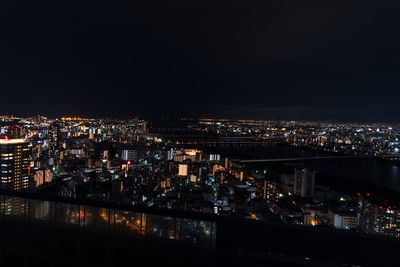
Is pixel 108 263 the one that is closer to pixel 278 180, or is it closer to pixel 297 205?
pixel 297 205

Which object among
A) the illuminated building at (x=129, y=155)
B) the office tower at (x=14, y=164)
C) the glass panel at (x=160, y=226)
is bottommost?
the illuminated building at (x=129, y=155)

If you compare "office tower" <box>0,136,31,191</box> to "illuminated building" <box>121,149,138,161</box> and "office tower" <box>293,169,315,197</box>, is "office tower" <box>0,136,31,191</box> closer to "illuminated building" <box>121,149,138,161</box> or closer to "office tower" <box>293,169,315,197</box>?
"illuminated building" <box>121,149,138,161</box>

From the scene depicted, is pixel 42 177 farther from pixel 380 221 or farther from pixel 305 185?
pixel 380 221

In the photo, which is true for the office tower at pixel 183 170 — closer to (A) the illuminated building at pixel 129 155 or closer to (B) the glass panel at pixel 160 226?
(A) the illuminated building at pixel 129 155

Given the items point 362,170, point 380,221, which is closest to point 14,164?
point 380,221

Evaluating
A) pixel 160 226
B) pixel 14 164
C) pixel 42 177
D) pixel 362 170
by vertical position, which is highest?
pixel 160 226

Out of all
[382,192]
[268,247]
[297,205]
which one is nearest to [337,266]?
[268,247]

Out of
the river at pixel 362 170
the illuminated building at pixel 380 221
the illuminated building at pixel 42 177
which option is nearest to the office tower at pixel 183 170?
the illuminated building at pixel 42 177

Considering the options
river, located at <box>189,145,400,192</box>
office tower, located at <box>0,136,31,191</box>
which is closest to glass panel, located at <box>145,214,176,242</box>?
office tower, located at <box>0,136,31,191</box>
